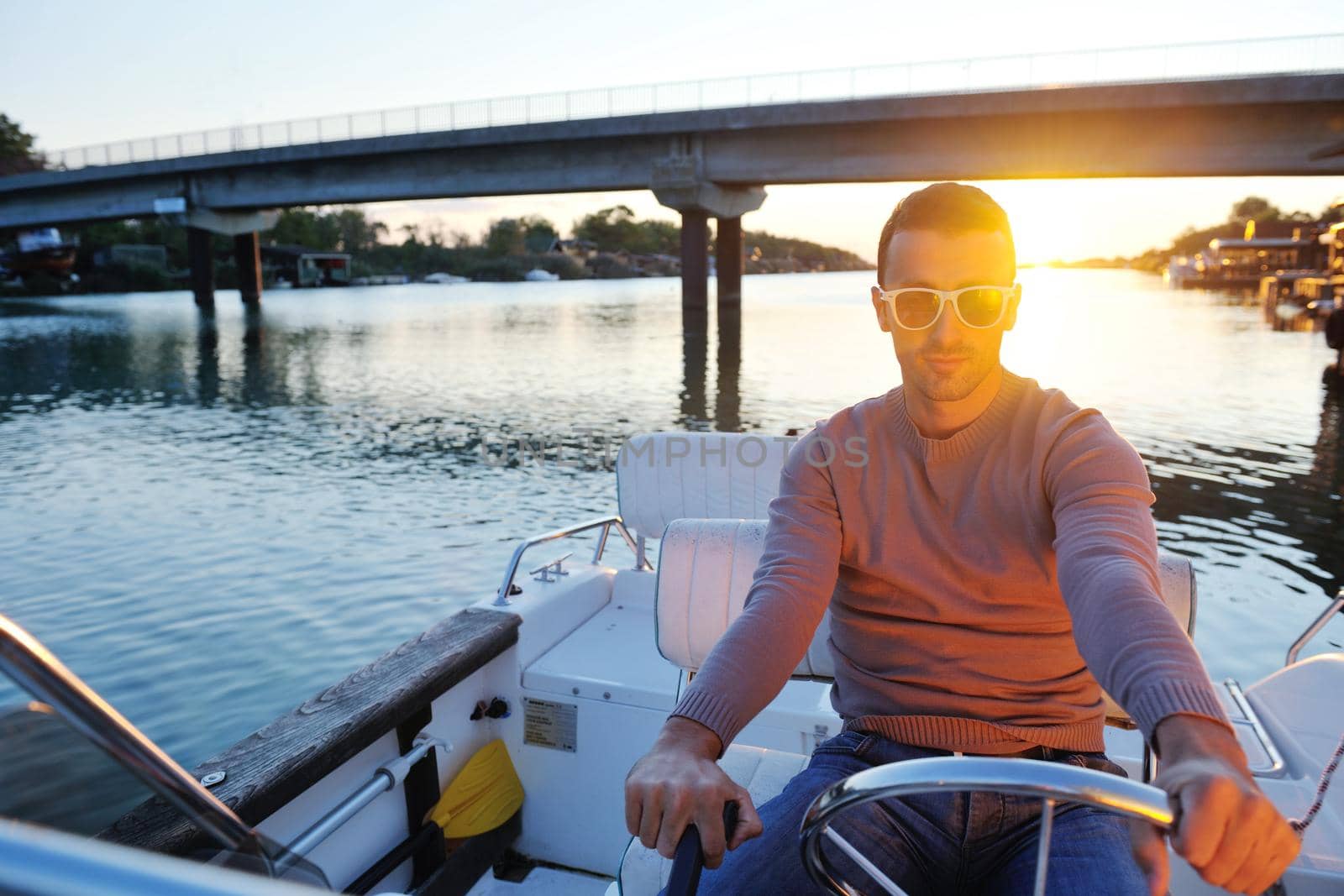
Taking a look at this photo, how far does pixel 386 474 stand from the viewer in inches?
499

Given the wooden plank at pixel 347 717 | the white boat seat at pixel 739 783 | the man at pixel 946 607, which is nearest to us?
the man at pixel 946 607

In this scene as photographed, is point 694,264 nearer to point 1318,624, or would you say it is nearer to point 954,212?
point 1318,624

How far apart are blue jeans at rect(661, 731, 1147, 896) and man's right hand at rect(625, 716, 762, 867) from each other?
0.63 ft

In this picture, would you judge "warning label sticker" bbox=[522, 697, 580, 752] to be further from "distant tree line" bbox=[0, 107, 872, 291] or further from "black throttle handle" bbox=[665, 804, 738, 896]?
"distant tree line" bbox=[0, 107, 872, 291]

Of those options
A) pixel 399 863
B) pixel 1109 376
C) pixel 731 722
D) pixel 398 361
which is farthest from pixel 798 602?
pixel 398 361

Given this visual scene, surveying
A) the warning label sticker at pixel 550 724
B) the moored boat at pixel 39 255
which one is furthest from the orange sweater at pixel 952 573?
the moored boat at pixel 39 255

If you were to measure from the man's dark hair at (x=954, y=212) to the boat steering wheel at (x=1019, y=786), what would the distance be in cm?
128

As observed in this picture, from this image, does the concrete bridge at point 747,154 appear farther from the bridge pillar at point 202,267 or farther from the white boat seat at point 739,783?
the white boat seat at point 739,783

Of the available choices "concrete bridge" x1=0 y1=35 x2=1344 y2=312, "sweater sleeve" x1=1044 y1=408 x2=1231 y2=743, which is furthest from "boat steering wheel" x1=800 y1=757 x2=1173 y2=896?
"concrete bridge" x1=0 y1=35 x2=1344 y2=312

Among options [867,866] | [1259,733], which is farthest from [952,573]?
[1259,733]

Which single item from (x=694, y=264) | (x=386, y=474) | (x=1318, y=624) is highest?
(x=694, y=264)

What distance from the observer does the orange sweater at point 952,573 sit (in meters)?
1.96

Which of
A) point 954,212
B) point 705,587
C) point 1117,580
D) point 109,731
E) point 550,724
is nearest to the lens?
point 109,731

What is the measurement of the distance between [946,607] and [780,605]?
37 cm
